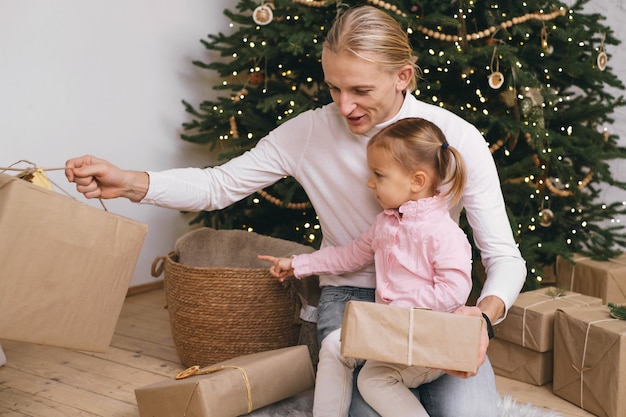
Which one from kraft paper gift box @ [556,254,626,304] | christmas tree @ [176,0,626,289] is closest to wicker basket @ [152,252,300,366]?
christmas tree @ [176,0,626,289]

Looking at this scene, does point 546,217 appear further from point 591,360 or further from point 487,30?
point 591,360

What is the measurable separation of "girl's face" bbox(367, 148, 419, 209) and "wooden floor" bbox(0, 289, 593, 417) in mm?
760

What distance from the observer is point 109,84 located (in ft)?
9.30

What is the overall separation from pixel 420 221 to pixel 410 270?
114 millimetres

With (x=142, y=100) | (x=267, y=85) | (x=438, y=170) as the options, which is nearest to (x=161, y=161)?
(x=142, y=100)

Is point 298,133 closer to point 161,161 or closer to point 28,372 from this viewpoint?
point 28,372

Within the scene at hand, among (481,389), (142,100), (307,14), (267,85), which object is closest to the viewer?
(481,389)

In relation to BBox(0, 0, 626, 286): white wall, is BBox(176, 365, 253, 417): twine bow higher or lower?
lower

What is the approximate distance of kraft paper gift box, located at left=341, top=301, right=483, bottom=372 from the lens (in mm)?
1339

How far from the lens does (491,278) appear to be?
5.30 ft

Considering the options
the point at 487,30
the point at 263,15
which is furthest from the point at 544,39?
the point at 263,15

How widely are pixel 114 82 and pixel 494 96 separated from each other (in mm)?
1487

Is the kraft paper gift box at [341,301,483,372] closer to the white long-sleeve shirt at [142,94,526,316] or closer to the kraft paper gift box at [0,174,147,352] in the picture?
the white long-sleeve shirt at [142,94,526,316]

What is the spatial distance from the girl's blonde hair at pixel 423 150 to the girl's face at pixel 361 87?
0.06m
